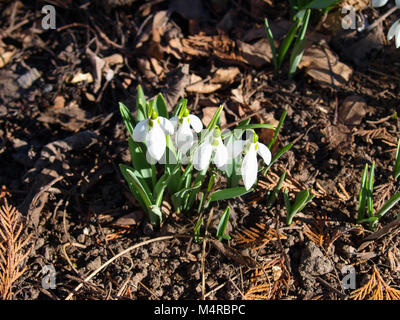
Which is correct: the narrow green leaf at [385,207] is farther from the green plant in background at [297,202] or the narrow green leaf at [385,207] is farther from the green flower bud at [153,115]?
the green flower bud at [153,115]

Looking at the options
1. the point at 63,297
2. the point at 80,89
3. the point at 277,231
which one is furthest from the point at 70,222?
the point at 277,231

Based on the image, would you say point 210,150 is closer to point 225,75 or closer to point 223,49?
point 225,75

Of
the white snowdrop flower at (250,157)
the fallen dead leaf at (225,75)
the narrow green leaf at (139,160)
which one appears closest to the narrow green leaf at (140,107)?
the narrow green leaf at (139,160)

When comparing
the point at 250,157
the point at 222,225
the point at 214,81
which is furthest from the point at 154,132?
the point at 214,81

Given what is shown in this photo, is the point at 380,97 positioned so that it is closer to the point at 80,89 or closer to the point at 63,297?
the point at 80,89

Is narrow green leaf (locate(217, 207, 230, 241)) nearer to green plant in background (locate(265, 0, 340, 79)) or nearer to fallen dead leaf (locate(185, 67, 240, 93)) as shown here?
fallen dead leaf (locate(185, 67, 240, 93))
